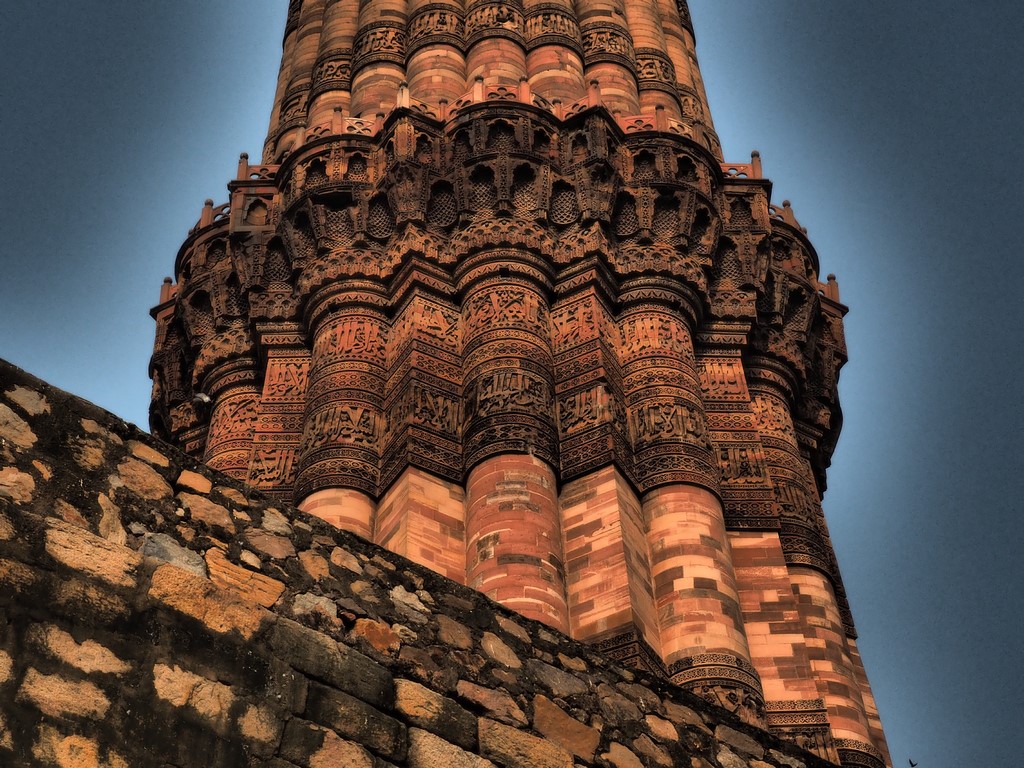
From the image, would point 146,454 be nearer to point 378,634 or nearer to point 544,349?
point 378,634

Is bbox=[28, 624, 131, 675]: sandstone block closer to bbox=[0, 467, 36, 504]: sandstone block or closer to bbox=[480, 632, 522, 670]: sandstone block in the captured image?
bbox=[0, 467, 36, 504]: sandstone block

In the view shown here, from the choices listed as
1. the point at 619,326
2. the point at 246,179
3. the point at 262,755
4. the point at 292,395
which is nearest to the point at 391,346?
the point at 292,395

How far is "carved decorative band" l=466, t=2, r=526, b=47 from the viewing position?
710 inches

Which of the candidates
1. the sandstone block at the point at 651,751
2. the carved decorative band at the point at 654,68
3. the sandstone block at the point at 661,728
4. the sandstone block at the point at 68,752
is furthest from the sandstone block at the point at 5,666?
the carved decorative band at the point at 654,68

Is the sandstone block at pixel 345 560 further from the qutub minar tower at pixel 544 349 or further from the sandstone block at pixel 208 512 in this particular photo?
the qutub minar tower at pixel 544 349

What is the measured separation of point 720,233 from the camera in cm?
1588

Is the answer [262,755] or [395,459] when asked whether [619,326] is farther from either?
[262,755]

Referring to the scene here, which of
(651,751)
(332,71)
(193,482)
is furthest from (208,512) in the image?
(332,71)

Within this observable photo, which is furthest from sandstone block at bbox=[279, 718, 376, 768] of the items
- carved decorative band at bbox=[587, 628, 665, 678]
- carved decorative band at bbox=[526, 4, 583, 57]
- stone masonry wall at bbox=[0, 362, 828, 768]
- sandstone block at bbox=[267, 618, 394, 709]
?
carved decorative band at bbox=[526, 4, 583, 57]

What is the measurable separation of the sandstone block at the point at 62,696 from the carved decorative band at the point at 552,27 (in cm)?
1454

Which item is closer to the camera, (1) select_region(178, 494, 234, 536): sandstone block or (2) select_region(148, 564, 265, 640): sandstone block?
(2) select_region(148, 564, 265, 640): sandstone block

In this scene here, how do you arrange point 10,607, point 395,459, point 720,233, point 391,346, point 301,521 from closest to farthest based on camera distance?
point 10,607 < point 301,521 < point 395,459 < point 391,346 < point 720,233

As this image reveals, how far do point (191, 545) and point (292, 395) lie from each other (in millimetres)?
10099

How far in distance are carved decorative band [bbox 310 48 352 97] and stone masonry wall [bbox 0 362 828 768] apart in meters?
13.6
